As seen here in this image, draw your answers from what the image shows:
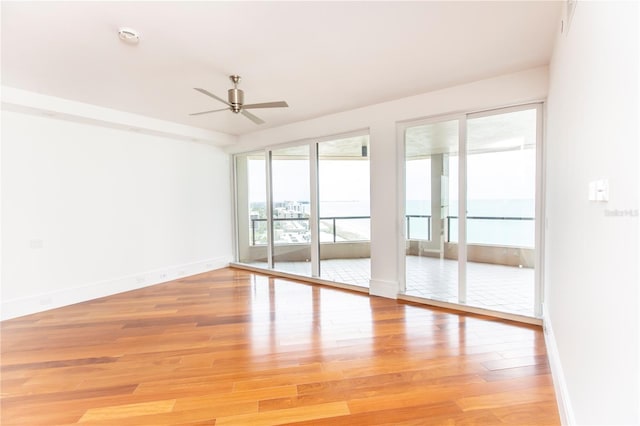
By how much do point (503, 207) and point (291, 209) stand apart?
10.9 ft

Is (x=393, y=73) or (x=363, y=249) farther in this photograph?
(x=363, y=249)

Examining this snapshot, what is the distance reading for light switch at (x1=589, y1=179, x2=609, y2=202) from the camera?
1.08 m

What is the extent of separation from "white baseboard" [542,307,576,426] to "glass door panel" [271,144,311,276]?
3.39m

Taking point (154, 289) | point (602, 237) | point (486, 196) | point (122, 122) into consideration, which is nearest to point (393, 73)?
point (486, 196)

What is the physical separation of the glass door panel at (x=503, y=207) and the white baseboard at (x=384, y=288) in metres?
0.92

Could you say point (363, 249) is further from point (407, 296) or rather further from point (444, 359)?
point (444, 359)

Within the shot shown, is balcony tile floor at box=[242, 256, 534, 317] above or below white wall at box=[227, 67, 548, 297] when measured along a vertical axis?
below

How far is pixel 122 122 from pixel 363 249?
4660mm

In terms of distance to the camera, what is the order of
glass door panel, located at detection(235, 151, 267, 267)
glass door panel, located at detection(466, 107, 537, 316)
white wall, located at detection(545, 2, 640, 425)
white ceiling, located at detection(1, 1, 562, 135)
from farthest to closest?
glass door panel, located at detection(235, 151, 267, 267)
glass door panel, located at detection(466, 107, 537, 316)
white ceiling, located at detection(1, 1, 562, 135)
white wall, located at detection(545, 2, 640, 425)

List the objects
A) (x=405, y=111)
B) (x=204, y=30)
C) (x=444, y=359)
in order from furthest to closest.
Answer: (x=405, y=111), (x=444, y=359), (x=204, y=30)

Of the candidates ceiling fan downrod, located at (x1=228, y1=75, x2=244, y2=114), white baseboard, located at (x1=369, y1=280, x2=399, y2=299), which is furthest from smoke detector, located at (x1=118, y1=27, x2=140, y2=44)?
white baseboard, located at (x1=369, y1=280, x2=399, y2=299)

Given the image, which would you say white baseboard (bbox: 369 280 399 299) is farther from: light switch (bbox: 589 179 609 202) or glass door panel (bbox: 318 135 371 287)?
light switch (bbox: 589 179 609 202)

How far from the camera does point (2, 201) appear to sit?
3445mm

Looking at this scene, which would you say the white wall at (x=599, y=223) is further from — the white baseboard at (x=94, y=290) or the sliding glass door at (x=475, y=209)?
the white baseboard at (x=94, y=290)
